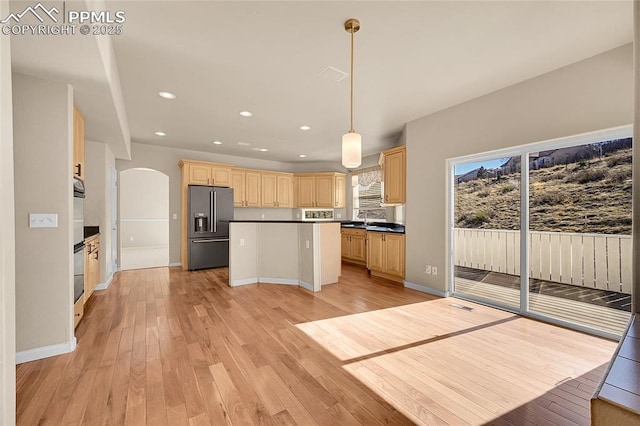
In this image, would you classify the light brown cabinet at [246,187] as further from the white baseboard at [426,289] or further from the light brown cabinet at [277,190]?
the white baseboard at [426,289]

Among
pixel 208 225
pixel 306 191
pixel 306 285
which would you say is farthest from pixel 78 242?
pixel 306 191

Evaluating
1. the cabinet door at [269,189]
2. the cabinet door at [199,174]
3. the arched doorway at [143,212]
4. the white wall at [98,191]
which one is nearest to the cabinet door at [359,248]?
the cabinet door at [269,189]

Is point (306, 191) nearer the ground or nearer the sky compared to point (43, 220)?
nearer the sky

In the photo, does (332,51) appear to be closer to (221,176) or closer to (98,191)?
(98,191)

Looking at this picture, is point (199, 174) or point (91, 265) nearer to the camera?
point (91, 265)

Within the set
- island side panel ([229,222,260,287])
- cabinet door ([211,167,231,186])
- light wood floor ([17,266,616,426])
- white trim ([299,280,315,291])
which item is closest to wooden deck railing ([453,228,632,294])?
light wood floor ([17,266,616,426])

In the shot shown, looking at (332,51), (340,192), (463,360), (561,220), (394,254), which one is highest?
(332,51)

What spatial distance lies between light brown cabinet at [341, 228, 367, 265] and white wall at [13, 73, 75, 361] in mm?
5031

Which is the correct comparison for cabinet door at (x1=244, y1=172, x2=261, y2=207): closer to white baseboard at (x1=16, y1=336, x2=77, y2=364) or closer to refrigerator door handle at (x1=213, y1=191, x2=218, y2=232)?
refrigerator door handle at (x1=213, y1=191, x2=218, y2=232)

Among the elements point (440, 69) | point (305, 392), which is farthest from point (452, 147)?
point (305, 392)

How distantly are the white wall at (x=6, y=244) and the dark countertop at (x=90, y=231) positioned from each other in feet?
10.6

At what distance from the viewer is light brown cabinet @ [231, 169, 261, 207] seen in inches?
258

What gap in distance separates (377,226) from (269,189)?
3.04 meters

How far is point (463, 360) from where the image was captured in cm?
218
